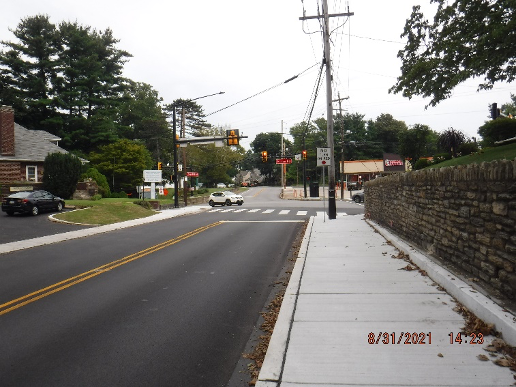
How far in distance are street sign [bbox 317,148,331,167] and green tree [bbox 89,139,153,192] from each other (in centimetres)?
3424

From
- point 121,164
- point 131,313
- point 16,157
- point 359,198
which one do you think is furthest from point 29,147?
point 131,313

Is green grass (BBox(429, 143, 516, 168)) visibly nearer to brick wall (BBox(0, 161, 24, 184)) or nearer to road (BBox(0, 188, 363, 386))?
road (BBox(0, 188, 363, 386))

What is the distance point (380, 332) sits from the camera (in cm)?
484

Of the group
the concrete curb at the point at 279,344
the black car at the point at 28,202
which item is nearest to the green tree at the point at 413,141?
the black car at the point at 28,202

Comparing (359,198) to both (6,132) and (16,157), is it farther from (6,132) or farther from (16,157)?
(6,132)

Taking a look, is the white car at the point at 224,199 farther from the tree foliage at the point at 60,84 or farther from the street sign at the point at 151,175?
the tree foliage at the point at 60,84

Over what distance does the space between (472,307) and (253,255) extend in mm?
6867

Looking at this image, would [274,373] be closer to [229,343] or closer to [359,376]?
[359,376]

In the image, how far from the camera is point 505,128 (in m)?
15.5

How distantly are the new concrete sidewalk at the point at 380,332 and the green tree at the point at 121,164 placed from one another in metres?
43.6

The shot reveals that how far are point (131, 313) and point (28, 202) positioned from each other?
841 inches

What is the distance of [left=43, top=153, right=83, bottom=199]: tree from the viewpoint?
32656mm

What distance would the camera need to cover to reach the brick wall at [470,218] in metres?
4.99

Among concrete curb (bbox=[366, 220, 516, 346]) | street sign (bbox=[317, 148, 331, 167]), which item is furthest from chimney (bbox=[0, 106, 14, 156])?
concrete curb (bbox=[366, 220, 516, 346])
